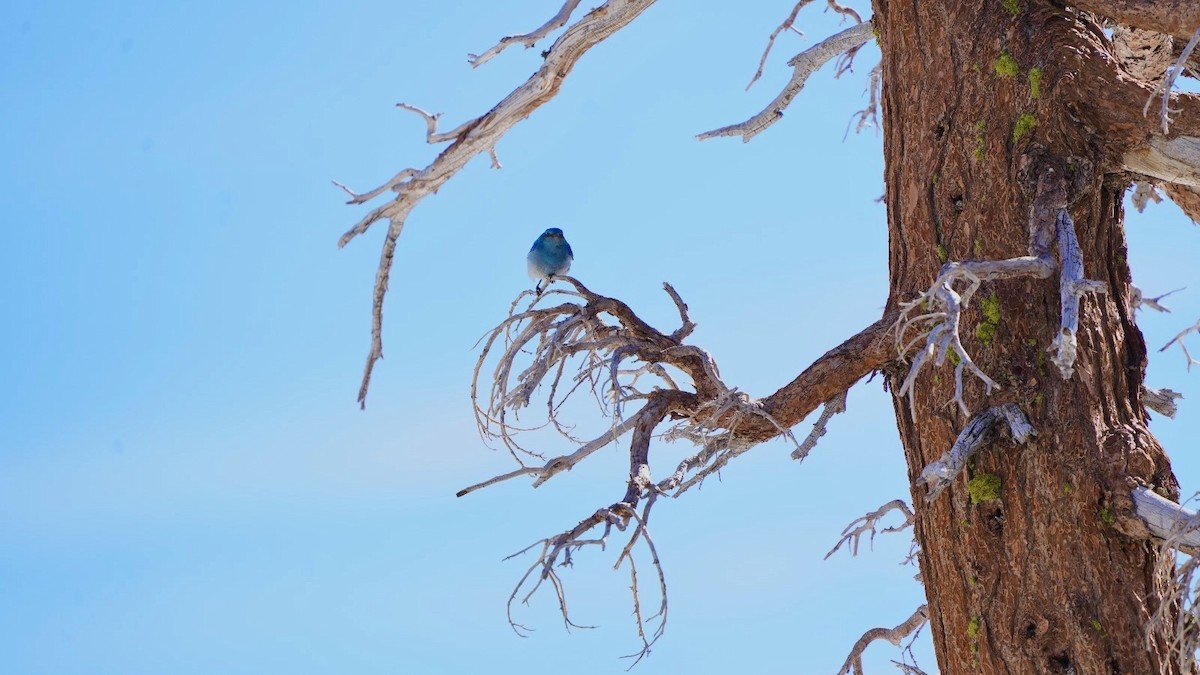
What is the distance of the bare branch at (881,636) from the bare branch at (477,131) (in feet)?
9.45

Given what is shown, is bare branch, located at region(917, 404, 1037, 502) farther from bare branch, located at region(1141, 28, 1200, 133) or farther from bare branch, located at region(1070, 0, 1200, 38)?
bare branch, located at region(1070, 0, 1200, 38)

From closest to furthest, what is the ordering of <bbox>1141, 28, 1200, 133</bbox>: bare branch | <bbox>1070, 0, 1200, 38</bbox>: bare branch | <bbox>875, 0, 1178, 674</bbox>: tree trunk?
<bbox>1141, 28, 1200, 133</bbox>: bare branch, <bbox>875, 0, 1178, 674</bbox>: tree trunk, <bbox>1070, 0, 1200, 38</bbox>: bare branch

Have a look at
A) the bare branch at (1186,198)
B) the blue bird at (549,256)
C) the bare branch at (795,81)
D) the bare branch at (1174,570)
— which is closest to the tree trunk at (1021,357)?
the bare branch at (1174,570)

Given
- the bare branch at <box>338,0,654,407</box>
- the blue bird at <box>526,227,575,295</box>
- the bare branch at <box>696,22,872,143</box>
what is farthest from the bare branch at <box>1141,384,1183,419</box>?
the blue bird at <box>526,227,575,295</box>

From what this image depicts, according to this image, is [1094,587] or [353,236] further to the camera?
[353,236]

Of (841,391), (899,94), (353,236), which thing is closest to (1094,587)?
(841,391)

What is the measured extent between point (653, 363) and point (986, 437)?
158 cm

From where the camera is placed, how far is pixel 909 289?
16.2 ft

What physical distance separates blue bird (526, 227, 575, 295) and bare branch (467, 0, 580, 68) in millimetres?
2222

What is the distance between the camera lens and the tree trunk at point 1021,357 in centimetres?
426

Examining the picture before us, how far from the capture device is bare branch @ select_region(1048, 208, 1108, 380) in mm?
3822

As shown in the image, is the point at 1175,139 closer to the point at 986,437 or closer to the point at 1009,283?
the point at 1009,283

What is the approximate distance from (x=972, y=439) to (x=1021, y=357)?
403mm

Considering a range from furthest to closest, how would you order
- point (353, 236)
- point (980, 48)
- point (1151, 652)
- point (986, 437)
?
point (353, 236), point (980, 48), point (986, 437), point (1151, 652)
